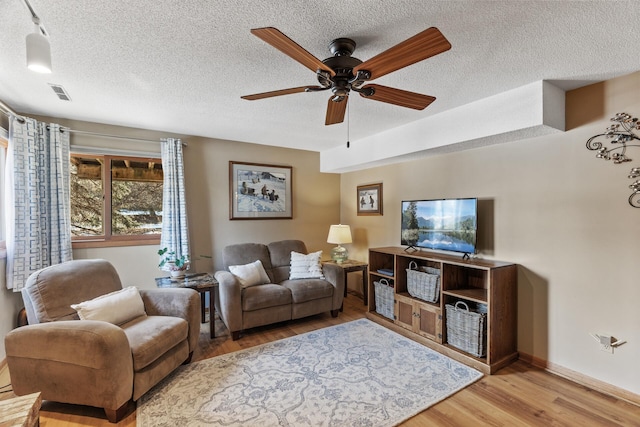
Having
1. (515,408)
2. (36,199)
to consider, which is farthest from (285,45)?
(36,199)

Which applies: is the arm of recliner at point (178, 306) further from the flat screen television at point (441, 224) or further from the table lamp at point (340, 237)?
the flat screen television at point (441, 224)

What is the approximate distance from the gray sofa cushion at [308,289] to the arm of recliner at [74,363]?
1797 mm

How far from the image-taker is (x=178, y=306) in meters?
2.72

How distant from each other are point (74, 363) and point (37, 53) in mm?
1800

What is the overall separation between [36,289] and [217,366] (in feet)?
4.94

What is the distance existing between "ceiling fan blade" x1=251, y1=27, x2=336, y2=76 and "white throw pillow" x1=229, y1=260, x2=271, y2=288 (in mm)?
2522

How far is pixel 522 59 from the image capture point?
201 centimetres

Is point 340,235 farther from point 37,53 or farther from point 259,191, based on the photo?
point 37,53

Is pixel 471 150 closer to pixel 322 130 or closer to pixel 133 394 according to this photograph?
pixel 322 130

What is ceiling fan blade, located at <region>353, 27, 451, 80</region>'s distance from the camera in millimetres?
1340

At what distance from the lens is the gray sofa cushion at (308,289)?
3.54 m

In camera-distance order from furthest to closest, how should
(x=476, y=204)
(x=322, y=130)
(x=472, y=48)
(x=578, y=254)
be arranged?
(x=322, y=130) < (x=476, y=204) < (x=578, y=254) < (x=472, y=48)

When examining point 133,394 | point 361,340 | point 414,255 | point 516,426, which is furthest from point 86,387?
point 414,255

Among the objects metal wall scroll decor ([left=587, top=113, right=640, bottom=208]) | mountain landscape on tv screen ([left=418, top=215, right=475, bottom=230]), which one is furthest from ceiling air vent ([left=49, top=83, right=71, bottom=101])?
metal wall scroll decor ([left=587, top=113, right=640, bottom=208])
